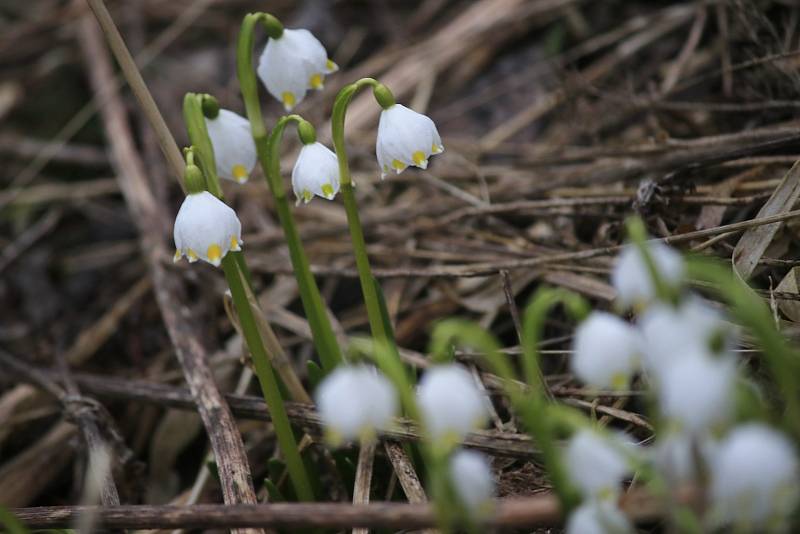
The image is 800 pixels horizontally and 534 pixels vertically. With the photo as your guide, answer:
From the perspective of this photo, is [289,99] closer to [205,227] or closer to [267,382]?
[205,227]

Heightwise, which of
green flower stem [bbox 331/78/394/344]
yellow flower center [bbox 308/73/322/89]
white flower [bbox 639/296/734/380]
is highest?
yellow flower center [bbox 308/73/322/89]

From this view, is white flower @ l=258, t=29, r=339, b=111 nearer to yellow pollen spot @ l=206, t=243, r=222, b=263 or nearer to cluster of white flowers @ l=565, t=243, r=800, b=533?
yellow pollen spot @ l=206, t=243, r=222, b=263

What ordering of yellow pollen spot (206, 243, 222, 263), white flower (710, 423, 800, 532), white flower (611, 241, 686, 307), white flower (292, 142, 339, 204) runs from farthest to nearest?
white flower (292, 142, 339, 204), yellow pollen spot (206, 243, 222, 263), white flower (611, 241, 686, 307), white flower (710, 423, 800, 532)

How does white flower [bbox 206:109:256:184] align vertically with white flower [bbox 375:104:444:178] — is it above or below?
above

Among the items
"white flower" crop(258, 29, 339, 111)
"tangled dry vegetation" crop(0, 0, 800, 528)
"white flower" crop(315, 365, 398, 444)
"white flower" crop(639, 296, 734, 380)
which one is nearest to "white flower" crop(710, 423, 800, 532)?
"white flower" crop(639, 296, 734, 380)

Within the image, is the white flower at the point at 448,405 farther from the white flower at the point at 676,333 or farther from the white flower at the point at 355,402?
the white flower at the point at 676,333

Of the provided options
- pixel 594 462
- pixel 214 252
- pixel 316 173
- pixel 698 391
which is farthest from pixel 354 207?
pixel 698 391
